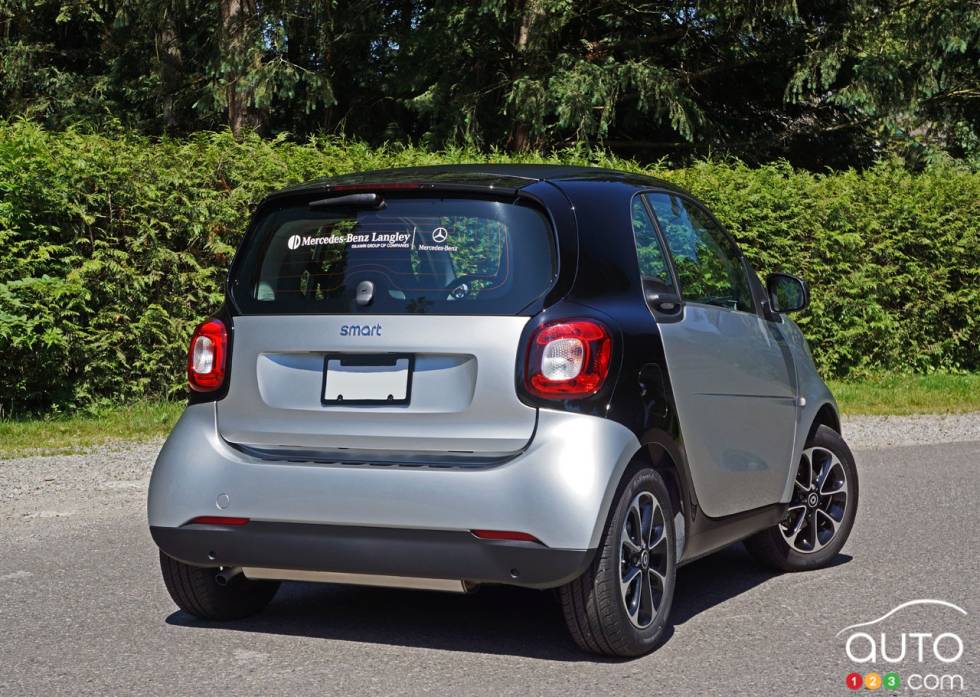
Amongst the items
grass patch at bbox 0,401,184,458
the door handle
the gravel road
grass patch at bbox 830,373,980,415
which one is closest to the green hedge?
grass patch at bbox 0,401,184,458

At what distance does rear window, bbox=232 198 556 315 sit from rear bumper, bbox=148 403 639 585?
0.55 m

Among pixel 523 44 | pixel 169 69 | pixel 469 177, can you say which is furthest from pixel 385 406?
pixel 169 69

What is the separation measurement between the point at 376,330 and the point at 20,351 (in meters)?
8.11

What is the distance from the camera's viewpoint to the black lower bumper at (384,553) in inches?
185

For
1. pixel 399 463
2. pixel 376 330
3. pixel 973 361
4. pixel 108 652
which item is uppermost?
pixel 376 330

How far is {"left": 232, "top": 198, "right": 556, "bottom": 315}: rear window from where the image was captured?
4.99 m

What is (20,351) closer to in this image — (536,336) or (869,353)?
(536,336)

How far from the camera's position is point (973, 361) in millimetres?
18547

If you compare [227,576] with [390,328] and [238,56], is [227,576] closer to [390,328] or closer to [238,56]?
[390,328]

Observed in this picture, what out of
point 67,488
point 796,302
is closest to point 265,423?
point 796,302

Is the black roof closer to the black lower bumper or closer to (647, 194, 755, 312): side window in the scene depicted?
(647, 194, 755, 312): side window

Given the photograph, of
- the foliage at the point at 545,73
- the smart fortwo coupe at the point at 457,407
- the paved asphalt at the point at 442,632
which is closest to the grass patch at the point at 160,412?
the paved asphalt at the point at 442,632

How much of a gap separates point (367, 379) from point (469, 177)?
91cm

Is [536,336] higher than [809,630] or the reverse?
higher
